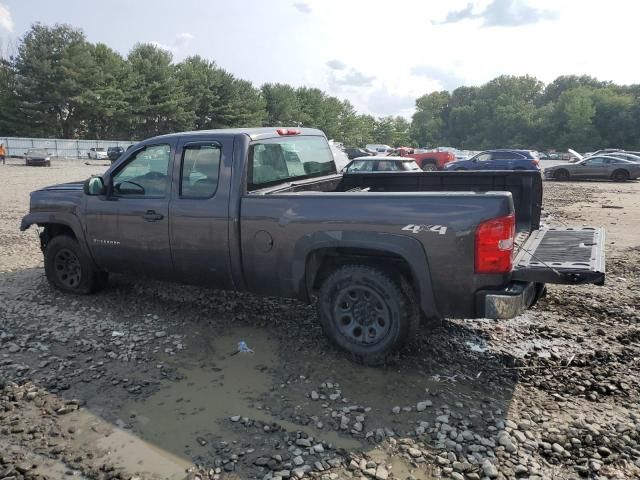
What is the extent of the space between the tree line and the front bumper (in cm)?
5806

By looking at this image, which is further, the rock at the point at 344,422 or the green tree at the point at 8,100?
the green tree at the point at 8,100

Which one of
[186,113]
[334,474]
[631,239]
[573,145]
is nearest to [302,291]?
[334,474]

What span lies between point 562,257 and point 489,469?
1.86 meters

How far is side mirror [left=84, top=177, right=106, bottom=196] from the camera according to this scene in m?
5.19

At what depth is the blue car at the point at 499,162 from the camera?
22.6 m

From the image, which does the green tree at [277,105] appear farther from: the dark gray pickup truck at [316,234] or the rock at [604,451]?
the rock at [604,451]

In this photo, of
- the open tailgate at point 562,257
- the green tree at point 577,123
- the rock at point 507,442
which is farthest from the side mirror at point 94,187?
the green tree at point 577,123

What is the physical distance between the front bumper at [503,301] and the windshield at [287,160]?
220 centimetres

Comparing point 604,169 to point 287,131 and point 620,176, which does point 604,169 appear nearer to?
point 620,176

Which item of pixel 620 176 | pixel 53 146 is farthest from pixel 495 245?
pixel 53 146

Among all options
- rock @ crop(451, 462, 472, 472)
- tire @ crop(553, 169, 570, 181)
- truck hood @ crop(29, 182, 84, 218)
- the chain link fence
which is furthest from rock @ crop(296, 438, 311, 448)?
the chain link fence

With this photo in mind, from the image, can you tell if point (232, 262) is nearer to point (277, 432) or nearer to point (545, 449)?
point (277, 432)

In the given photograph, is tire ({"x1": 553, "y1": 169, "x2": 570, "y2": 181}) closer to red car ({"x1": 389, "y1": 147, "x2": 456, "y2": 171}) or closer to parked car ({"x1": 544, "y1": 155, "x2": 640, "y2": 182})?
parked car ({"x1": 544, "y1": 155, "x2": 640, "y2": 182})

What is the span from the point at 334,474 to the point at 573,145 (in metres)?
105
